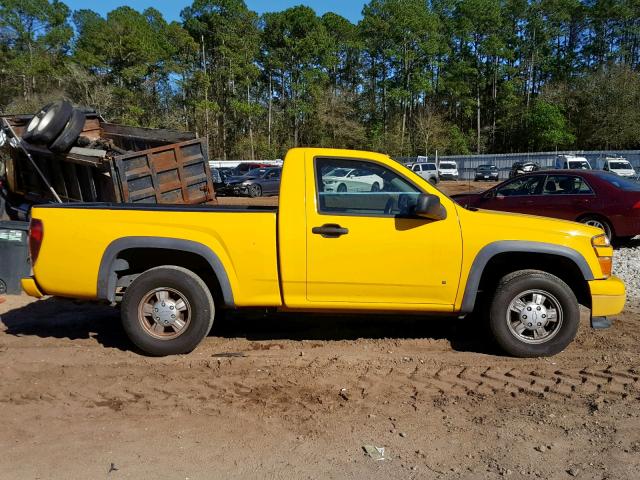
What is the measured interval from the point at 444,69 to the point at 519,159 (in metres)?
26.2

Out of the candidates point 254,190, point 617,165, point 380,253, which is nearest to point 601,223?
point 380,253

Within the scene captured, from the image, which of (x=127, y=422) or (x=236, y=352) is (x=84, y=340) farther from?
(x=127, y=422)

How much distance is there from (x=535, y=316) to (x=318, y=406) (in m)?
2.08

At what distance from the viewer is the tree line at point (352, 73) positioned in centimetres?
5772

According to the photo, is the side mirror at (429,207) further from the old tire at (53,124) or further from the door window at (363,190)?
the old tire at (53,124)

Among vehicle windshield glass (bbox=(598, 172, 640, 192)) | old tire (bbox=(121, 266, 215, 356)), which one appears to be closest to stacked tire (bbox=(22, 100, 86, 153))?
old tire (bbox=(121, 266, 215, 356))

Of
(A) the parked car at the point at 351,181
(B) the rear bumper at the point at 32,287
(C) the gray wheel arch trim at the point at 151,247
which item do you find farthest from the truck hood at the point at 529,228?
(B) the rear bumper at the point at 32,287

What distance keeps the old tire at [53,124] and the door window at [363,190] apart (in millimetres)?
5877

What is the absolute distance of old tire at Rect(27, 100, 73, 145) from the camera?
916cm

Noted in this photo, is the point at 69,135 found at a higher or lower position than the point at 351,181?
higher

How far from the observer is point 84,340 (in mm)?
Answer: 5707

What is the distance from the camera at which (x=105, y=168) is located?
8.88 metres

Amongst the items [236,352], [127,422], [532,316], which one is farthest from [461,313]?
[127,422]

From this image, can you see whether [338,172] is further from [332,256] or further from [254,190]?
[254,190]
